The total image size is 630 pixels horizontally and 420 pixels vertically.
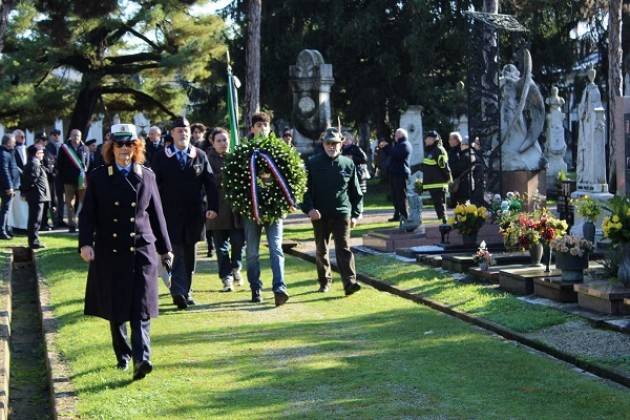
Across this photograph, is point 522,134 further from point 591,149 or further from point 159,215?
point 159,215

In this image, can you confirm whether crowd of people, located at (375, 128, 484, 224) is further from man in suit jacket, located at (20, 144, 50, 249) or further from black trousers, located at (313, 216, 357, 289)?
man in suit jacket, located at (20, 144, 50, 249)

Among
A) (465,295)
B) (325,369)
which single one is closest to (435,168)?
(465,295)

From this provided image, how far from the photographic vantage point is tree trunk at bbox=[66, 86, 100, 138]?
107 ft

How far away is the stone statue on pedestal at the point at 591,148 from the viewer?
65.5 ft

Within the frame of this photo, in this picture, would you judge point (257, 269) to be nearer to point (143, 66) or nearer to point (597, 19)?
point (143, 66)

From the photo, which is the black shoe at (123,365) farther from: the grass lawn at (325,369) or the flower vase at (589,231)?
the flower vase at (589,231)

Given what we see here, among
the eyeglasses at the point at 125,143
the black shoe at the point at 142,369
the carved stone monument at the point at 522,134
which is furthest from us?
the carved stone monument at the point at 522,134

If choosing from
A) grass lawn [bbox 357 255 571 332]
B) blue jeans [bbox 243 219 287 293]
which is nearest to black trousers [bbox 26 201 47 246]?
grass lawn [bbox 357 255 571 332]

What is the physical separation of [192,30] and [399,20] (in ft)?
38.4

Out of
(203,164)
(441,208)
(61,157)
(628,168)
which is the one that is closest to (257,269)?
(203,164)

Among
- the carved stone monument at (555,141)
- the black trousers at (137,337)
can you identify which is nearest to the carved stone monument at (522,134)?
the black trousers at (137,337)

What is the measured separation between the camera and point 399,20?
41344 millimetres

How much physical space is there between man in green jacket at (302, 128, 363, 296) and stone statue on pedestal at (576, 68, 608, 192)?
752cm

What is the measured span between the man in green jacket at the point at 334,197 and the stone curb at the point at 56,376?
Result: 3318 mm
